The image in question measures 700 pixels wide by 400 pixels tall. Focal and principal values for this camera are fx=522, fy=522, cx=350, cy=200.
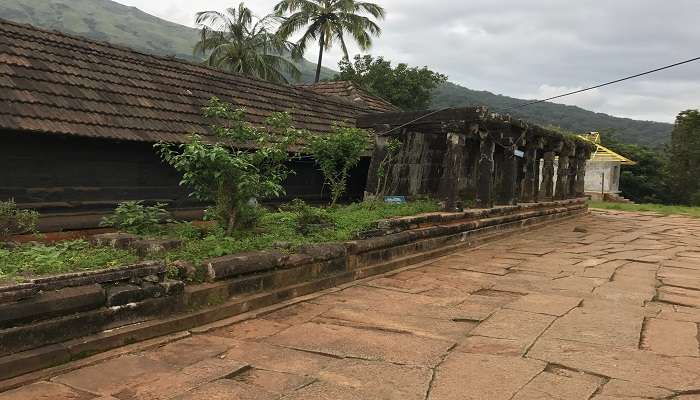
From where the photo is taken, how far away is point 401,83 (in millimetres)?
31828

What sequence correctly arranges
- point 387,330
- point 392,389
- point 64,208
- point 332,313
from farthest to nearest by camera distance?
point 64,208
point 332,313
point 387,330
point 392,389

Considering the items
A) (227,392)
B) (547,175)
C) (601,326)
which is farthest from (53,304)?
(547,175)

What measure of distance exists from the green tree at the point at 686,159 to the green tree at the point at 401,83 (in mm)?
17861

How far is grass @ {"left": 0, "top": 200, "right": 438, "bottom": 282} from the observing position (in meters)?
4.07

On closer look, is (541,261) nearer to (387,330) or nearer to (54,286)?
(387,330)

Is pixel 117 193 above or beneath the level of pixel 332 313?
above

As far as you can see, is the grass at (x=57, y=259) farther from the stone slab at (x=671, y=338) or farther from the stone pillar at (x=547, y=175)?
the stone pillar at (x=547, y=175)

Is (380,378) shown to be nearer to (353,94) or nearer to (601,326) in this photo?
(601,326)

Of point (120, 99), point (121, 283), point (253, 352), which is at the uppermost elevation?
point (120, 99)

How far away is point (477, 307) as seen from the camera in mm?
5180

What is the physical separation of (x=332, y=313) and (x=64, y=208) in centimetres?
504

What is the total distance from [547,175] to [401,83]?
704 inches

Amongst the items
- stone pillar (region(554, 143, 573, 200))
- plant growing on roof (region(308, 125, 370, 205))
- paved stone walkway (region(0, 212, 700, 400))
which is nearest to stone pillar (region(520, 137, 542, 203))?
stone pillar (region(554, 143, 573, 200))

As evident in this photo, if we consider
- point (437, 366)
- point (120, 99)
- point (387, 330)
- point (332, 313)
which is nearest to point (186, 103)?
point (120, 99)
